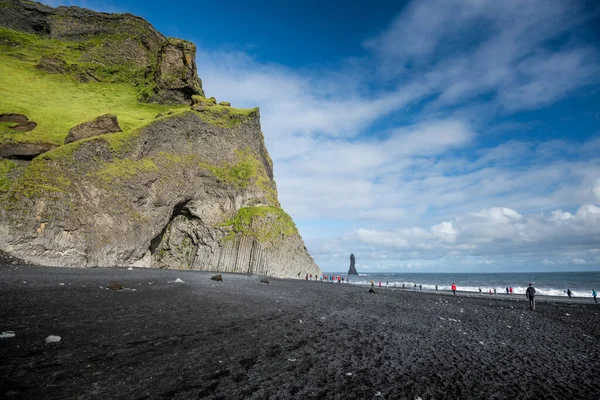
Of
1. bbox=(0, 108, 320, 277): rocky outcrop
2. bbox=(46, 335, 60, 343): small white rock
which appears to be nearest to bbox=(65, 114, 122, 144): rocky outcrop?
bbox=(0, 108, 320, 277): rocky outcrop

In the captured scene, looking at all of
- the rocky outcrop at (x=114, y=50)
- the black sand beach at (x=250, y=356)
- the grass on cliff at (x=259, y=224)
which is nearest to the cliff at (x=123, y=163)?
the grass on cliff at (x=259, y=224)

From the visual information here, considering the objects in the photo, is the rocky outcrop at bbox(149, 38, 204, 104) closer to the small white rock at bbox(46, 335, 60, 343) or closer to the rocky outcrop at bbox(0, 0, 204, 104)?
→ the rocky outcrop at bbox(0, 0, 204, 104)

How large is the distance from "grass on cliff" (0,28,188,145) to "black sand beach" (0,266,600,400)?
38.9 metres

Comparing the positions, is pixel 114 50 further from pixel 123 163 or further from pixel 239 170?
pixel 123 163

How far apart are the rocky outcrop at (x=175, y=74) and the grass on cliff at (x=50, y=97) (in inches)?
194

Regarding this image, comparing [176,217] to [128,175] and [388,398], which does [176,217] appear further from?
[388,398]

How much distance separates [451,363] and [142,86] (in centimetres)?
8124

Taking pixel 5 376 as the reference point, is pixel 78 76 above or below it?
above

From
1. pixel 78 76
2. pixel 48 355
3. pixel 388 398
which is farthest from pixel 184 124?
pixel 388 398

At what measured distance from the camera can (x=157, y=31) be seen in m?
91.2

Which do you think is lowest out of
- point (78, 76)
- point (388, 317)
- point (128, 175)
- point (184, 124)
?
point (388, 317)

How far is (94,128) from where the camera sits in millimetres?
40406

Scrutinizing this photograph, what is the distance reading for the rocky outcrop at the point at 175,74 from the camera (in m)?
64.4

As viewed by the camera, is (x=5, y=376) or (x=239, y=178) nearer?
(x=5, y=376)
